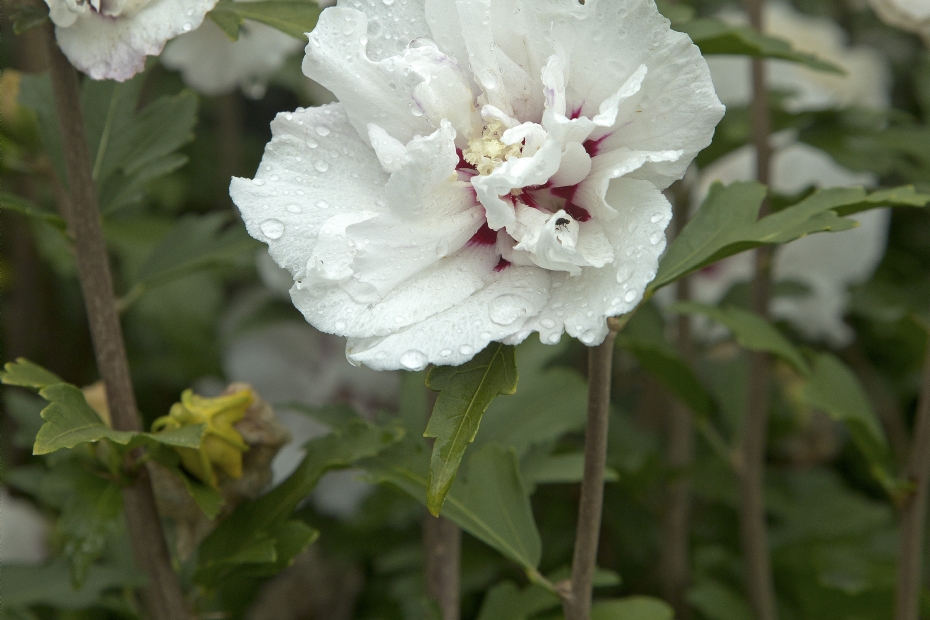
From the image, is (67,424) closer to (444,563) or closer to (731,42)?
(444,563)

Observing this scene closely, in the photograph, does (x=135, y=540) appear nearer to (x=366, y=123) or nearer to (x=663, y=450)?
(x=366, y=123)

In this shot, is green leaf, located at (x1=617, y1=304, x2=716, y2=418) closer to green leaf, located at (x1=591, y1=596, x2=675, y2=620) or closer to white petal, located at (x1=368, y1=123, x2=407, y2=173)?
green leaf, located at (x1=591, y1=596, x2=675, y2=620)

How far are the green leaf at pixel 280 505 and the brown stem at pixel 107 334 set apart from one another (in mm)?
36

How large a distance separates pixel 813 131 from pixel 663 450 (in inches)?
21.8

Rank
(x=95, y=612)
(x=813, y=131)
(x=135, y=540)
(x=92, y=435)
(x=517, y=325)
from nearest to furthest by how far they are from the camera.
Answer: (x=517, y=325) < (x=92, y=435) < (x=135, y=540) < (x=813, y=131) < (x=95, y=612)

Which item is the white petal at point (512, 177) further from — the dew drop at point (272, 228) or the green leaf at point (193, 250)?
the green leaf at point (193, 250)

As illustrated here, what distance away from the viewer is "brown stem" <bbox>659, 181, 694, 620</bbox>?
1273 millimetres

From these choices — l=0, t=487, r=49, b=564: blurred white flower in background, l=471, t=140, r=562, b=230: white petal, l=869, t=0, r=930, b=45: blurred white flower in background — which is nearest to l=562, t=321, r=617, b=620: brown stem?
l=471, t=140, r=562, b=230: white petal

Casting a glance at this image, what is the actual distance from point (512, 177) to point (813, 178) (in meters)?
1.05

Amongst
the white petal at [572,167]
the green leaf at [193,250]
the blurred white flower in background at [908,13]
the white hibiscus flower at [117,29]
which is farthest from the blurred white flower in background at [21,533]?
the blurred white flower in background at [908,13]

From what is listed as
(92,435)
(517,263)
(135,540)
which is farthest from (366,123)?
(135,540)

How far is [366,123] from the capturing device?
59cm

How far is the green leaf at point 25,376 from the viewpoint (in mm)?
672

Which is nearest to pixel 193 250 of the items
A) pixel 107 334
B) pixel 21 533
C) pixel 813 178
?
pixel 107 334
